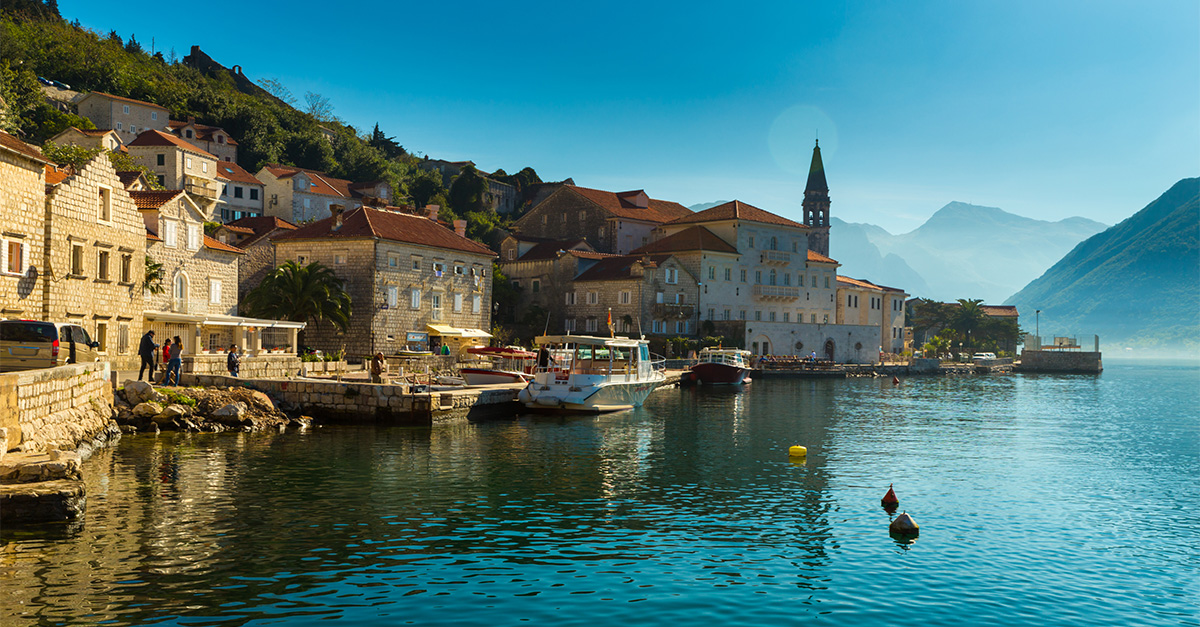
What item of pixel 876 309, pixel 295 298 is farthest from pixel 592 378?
pixel 876 309

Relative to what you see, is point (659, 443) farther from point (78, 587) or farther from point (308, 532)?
point (78, 587)

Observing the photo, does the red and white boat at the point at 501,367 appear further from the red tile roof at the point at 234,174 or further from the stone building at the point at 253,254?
the red tile roof at the point at 234,174

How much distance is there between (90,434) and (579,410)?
20.8 m

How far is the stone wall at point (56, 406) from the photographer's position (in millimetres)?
18188

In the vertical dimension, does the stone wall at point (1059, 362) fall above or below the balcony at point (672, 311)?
below

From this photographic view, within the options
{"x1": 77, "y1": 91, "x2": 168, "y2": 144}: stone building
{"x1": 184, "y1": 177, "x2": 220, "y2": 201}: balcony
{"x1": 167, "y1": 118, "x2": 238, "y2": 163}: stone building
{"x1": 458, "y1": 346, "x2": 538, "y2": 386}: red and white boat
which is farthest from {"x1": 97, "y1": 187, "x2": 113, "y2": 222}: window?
{"x1": 167, "y1": 118, "x2": 238, "y2": 163}: stone building

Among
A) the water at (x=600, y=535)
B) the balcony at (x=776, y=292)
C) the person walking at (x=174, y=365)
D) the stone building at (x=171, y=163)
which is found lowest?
the water at (x=600, y=535)

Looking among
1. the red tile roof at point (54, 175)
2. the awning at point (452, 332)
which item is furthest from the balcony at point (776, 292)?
the red tile roof at point (54, 175)

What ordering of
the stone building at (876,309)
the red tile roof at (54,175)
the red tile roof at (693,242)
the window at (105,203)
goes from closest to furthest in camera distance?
the red tile roof at (54,175)
the window at (105,203)
the red tile roof at (693,242)
the stone building at (876,309)

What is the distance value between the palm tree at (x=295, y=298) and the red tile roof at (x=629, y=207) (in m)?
40.7

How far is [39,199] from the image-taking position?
30.1 meters

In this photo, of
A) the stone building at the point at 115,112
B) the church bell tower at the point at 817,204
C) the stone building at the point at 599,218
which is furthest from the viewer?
the church bell tower at the point at 817,204

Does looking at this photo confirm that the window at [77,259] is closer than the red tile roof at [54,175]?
No

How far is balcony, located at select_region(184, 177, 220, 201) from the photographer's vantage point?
76.7 metres
